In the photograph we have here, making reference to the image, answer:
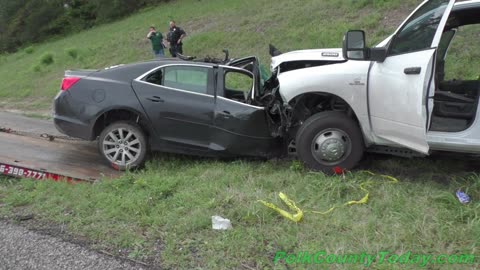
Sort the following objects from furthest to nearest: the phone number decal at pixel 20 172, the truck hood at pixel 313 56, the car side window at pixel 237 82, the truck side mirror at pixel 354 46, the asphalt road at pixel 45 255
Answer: the car side window at pixel 237 82 → the phone number decal at pixel 20 172 → the truck hood at pixel 313 56 → the truck side mirror at pixel 354 46 → the asphalt road at pixel 45 255

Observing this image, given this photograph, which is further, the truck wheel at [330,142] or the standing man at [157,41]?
the standing man at [157,41]

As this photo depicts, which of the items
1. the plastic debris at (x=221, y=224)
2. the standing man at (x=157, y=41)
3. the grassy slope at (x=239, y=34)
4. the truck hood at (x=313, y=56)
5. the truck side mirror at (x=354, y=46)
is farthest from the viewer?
the standing man at (x=157, y=41)

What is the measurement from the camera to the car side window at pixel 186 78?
5676 millimetres

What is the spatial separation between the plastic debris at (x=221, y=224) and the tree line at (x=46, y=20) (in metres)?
36.3

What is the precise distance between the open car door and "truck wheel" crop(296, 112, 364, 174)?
0.29m

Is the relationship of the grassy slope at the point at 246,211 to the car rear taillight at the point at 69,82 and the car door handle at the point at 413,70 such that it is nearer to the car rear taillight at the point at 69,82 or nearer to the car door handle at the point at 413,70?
the car door handle at the point at 413,70

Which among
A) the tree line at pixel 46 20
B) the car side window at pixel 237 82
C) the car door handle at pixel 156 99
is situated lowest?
the tree line at pixel 46 20

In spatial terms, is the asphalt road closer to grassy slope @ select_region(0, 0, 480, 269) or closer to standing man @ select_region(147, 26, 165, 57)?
grassy slope @ select_region(0, 0, 480, 269)

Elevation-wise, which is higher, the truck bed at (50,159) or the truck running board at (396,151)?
the truck running board at (396,151)

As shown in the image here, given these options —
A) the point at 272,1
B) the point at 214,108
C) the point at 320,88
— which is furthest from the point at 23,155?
the point at 272,1

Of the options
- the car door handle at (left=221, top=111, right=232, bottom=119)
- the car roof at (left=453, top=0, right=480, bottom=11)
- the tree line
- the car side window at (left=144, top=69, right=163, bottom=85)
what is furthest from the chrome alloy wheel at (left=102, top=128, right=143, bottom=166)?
the tree line

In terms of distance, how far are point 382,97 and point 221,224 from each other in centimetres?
198

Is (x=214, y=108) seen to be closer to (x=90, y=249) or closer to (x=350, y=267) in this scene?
(x=90, y=249)

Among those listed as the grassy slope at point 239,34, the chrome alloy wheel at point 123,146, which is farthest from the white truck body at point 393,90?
the grassy slope at point 239,34
